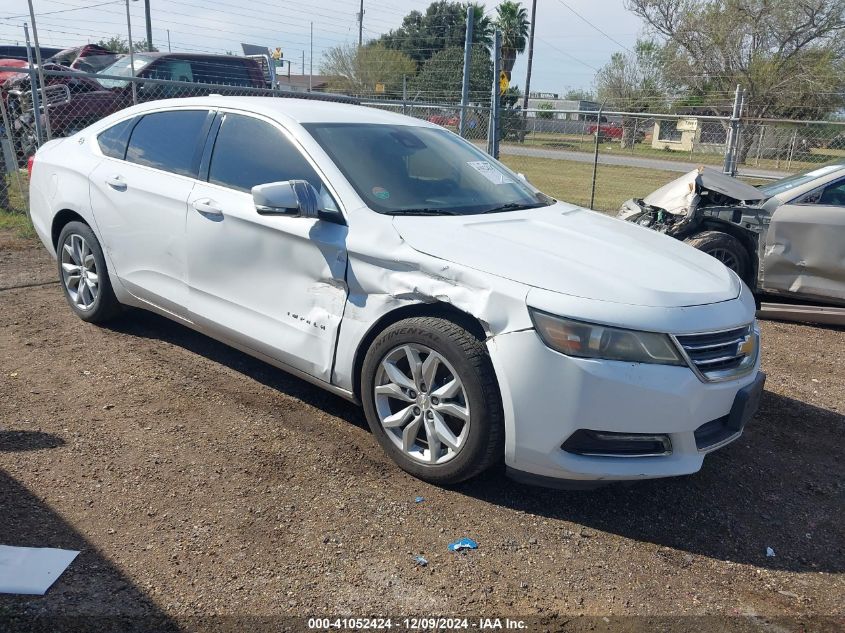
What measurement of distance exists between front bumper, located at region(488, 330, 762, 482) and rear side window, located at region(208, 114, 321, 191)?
1506 mm

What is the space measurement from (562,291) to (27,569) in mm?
2256

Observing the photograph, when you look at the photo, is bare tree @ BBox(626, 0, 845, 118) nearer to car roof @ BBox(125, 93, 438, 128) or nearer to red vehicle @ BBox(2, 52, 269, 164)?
red vehicle @ BBox(2, 52, 269, 164)

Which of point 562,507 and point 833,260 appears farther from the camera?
point 833,260

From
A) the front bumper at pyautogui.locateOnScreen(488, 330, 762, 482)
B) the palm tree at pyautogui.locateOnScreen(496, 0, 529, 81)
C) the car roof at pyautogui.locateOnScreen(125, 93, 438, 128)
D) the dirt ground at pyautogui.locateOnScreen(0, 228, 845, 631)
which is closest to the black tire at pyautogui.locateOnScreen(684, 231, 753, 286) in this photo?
the dirt ground at pyautogui.locateOnScreen(0, 228, 845, 631)

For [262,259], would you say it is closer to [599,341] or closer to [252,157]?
[252,157]

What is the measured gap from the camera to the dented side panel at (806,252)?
21.0ft

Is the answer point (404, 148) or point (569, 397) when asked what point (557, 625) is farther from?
point (404, 148)

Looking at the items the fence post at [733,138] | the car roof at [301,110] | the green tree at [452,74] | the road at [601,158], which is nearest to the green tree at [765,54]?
the road at [601,158]

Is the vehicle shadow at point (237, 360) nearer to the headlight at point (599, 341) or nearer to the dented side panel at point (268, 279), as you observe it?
the dented side panel at point (268, 279)

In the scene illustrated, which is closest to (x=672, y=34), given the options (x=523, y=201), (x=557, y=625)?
(x=523, y=201)

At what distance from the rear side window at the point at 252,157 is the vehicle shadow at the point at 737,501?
1.28m

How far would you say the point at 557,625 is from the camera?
2629 mm

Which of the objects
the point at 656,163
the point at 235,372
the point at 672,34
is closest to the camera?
the point at 235,372

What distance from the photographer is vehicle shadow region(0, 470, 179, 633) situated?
8.18ft
